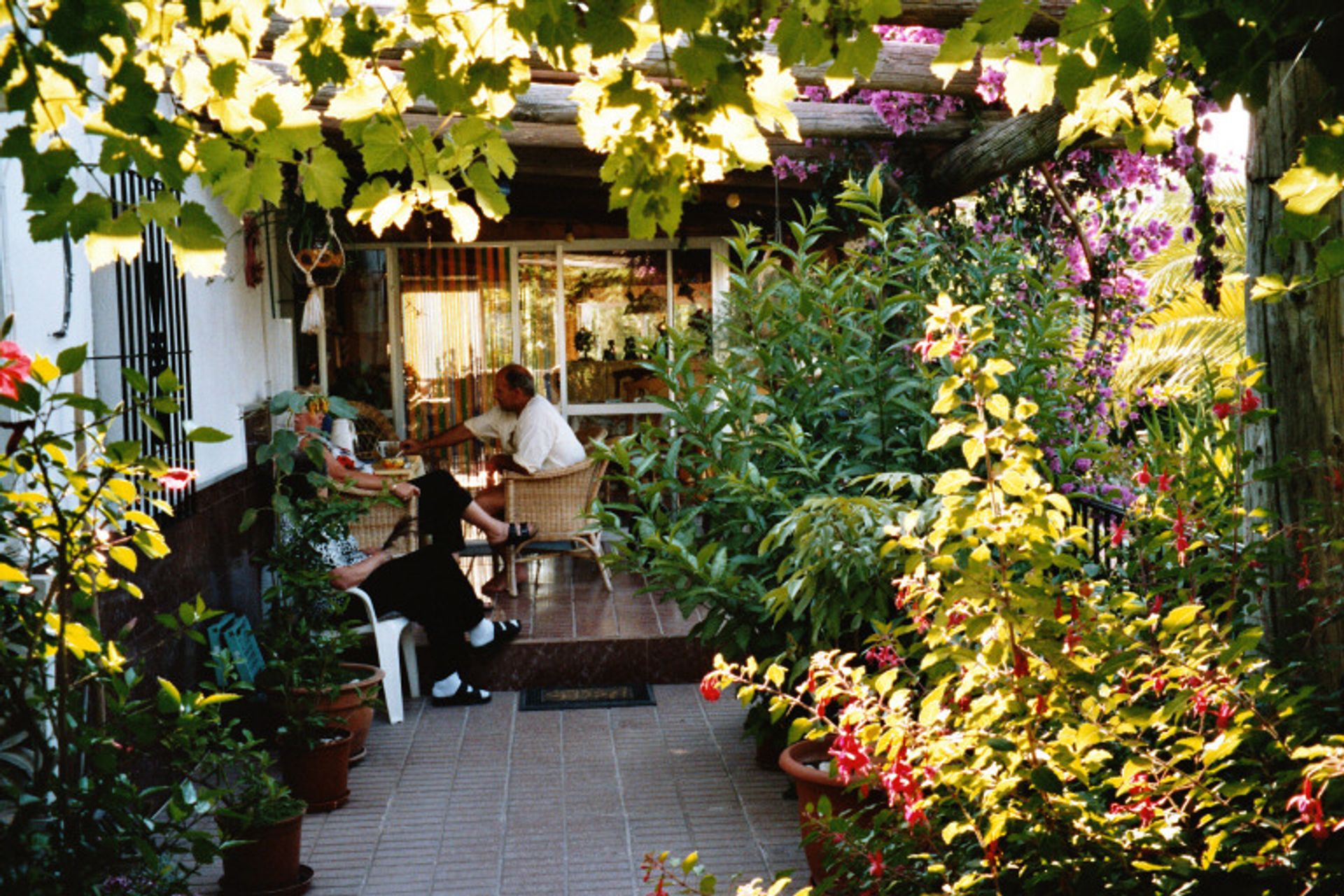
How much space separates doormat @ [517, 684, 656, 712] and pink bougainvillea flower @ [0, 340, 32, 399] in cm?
400

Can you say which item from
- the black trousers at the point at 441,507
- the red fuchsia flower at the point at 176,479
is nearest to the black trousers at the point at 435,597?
the black trousers at the point at 441,507

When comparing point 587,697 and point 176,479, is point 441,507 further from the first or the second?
point 176,479

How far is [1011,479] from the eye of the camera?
2488mm

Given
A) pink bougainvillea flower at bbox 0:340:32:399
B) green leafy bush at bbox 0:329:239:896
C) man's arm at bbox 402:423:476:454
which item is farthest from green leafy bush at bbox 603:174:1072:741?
man's arm at bbox 402:423:476:454

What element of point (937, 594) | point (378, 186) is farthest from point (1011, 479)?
point (378, 186)

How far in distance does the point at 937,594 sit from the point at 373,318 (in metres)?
8.08

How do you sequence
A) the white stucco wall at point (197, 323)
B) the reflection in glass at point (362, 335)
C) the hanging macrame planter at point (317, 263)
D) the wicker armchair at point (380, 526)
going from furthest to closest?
the reflection in glass at point (362, 335) → the wicker armchair at point (380, 526) → the hanging macrame planter at point (317, 263) → the white stucco wall at point (197, 323)

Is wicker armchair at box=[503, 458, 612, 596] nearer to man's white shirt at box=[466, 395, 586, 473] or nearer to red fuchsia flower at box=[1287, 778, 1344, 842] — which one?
man's white shirt at box=[466, 395, 586, 473]

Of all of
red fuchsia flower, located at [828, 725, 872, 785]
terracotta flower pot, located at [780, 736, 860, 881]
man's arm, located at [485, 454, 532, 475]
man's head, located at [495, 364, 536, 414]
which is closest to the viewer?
red fuchsia flower, located at [828, 725, 872, 785]

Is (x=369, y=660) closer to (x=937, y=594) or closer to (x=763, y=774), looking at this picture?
(x=763, y=774)

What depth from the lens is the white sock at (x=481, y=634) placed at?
6.88 m

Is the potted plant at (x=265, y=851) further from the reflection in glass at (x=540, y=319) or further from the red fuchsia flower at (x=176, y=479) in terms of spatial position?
the reflection in glass at (x=540, y=319)

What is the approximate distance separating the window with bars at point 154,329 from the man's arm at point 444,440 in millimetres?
2911

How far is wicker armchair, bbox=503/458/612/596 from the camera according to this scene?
7.94m
